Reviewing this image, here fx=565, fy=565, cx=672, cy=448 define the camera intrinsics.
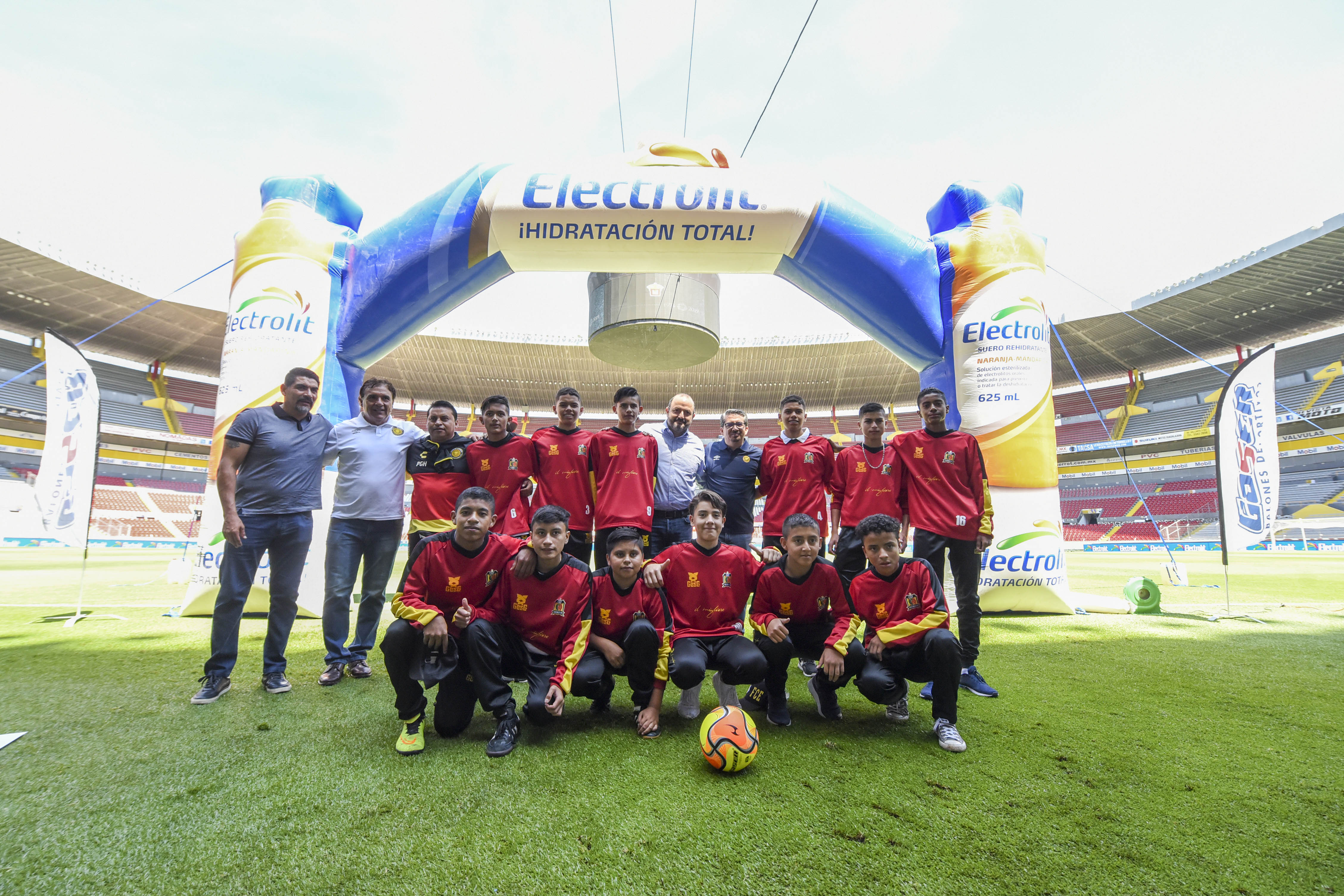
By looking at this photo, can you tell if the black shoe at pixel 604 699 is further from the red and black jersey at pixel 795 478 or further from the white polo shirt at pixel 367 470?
the white polo shirt at pixel 367 470

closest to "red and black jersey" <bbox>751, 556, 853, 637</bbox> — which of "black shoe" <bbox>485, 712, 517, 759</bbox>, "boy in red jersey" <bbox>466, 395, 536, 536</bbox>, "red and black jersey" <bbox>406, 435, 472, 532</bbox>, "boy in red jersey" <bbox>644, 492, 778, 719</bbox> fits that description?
"boy in red jersey" <bbox>644, 492, 778, 719</bbox>

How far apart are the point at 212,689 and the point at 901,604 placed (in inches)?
138

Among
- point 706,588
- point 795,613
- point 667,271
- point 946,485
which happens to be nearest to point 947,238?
point 667,271

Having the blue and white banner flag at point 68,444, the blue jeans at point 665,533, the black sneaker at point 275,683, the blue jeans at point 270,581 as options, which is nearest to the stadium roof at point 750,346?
the blue and white banner flag at point 68,444

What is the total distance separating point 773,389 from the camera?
2700 centimetres

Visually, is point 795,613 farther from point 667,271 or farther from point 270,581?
point 667,271

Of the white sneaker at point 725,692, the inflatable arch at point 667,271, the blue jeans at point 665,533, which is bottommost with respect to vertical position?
the white sneaker at point 725,692

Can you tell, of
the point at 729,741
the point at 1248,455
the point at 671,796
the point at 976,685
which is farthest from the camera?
the point at 1248,455

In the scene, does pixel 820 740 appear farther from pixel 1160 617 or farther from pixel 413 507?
pixel 1160 617

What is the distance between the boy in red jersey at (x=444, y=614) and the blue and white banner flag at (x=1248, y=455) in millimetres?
6923

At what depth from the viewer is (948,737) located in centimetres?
239

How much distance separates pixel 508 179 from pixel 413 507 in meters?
3.01

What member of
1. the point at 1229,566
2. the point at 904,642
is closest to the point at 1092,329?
the point at 1229,566

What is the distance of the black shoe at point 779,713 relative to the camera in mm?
2689
